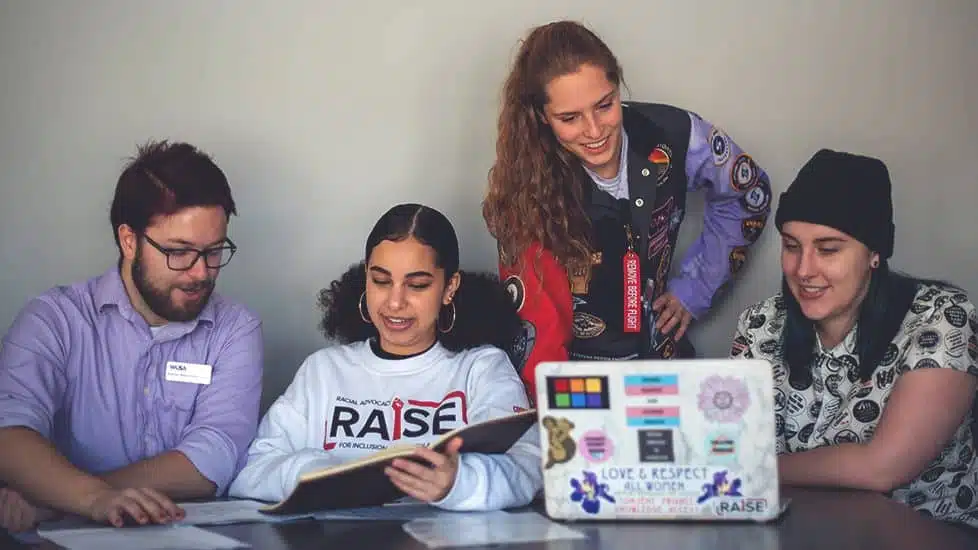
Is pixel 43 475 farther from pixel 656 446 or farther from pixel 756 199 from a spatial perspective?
pixel 756 199

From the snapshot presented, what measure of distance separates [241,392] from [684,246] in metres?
1.38

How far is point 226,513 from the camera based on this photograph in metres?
2.22

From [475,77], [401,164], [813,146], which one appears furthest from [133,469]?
[813,146]

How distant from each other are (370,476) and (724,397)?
60cm

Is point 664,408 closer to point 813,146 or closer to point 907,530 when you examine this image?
point 907,530

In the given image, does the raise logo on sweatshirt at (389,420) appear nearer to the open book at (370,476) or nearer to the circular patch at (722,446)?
the open book at (370,476)

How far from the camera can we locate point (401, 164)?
348cm

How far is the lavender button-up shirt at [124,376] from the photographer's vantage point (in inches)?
105

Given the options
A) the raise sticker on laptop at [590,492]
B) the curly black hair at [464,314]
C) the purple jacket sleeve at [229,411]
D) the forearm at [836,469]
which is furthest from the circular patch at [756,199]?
the raise sticker on laptop at [590,492]

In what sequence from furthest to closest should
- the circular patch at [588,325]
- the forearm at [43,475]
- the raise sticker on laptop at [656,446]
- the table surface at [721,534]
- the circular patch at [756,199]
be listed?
the circular patch at [756,199] → the circular patch at [588,325] → the forearm at [43,475] → the raise sticker on laptop at [656,446] → the table surface at [721,534]

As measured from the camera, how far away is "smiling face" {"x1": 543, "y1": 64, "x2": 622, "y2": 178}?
2801 millimetres

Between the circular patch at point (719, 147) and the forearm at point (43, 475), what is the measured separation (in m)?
1.66

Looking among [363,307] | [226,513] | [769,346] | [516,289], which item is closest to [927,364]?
[769,346]

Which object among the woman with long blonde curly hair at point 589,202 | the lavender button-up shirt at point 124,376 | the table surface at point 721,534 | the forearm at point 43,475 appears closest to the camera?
the table surface at point 721,534
